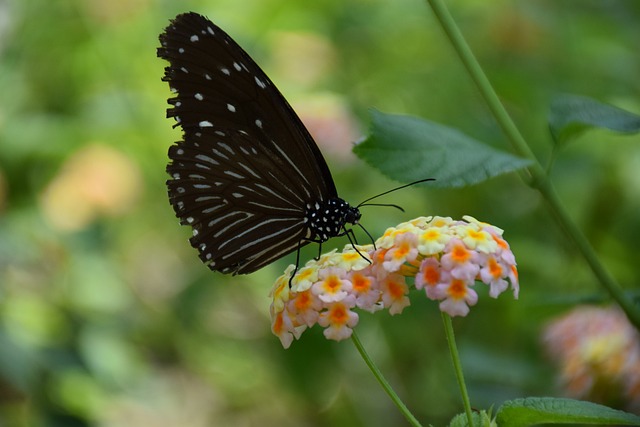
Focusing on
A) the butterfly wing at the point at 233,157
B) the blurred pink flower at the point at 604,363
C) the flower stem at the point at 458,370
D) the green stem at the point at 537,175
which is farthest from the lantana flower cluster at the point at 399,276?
the blurred pink flower at the point at 604,363

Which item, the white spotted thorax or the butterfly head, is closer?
the white spotted thorax

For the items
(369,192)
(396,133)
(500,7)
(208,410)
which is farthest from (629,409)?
(208,410)

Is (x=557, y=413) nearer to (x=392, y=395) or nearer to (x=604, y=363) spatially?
(x=392, y=395)

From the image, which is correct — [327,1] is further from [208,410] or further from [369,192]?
[208,410]

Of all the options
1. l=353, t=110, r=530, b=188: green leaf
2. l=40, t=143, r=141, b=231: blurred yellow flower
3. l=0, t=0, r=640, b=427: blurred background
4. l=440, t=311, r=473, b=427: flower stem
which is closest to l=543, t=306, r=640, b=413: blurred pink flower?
l=0, t=0, r=640, b=427: blurred background

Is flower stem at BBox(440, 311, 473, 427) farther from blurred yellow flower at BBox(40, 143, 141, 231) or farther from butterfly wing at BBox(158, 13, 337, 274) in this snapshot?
blurred yellow flower at BBox(40, 143, 141, 231)
